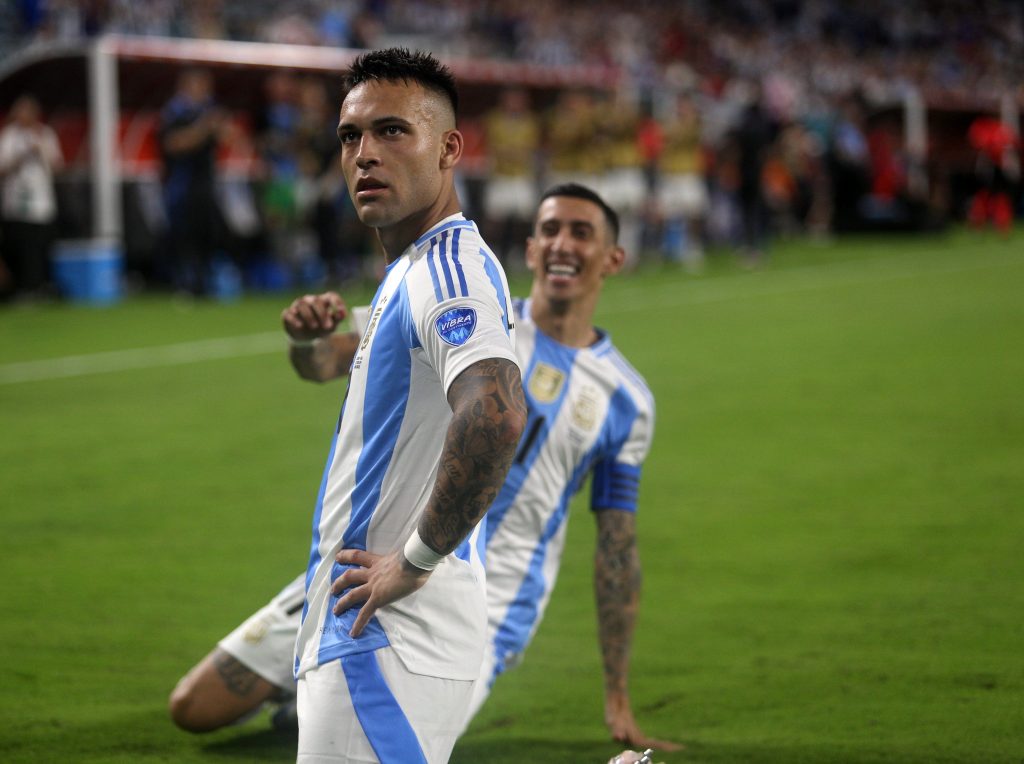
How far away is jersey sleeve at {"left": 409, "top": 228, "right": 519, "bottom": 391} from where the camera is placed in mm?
2682

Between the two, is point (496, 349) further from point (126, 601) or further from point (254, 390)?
point (254, 390)

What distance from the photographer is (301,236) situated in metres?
19.2

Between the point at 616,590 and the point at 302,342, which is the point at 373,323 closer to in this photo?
the point at 302,342

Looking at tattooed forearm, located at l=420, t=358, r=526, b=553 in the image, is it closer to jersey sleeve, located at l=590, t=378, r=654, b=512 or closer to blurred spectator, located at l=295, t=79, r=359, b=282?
jersey sleeve, located at l=590, t=378, r=654, b=512

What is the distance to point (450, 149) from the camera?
118 inches

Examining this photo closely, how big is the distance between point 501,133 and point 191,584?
15691 millimetres

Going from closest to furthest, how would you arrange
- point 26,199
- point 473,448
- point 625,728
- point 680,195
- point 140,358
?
point 473,448 < point 625,728 < point 140,358 < point 26,199 < point 680,195

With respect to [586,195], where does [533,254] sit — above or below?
below

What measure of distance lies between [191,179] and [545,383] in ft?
43.4

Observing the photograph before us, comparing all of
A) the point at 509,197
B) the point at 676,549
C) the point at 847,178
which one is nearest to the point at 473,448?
the point at 676,549

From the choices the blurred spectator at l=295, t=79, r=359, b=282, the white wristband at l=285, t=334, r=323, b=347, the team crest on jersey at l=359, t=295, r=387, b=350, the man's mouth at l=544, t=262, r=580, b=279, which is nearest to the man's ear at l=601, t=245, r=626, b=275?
the man's mouth at l=544, t=262, r=580, b=279

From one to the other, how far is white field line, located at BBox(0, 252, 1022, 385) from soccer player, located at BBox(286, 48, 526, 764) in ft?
29.9

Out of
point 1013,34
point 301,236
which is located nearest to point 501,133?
point 301,236

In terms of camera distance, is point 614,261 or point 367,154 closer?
point 367,154
